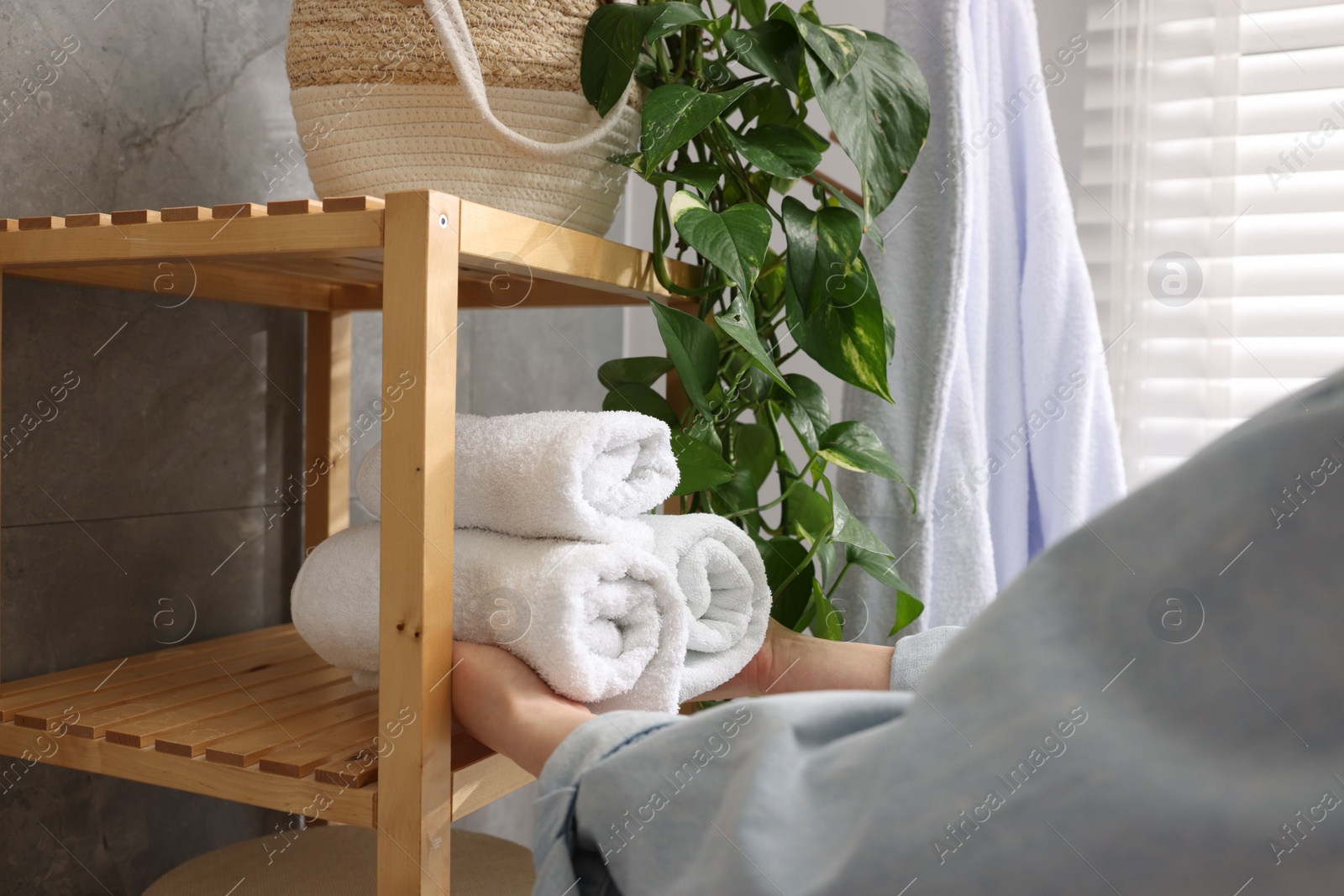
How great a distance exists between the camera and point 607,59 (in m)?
0.60

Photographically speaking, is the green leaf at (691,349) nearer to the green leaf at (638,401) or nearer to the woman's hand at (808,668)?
the green leaf at (638,401)

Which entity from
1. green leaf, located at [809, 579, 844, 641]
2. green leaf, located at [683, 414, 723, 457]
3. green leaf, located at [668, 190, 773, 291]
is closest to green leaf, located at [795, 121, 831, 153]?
green leaf, located at [668, 190, 773, 291]

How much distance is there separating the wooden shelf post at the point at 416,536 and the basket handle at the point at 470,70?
4.0 inches

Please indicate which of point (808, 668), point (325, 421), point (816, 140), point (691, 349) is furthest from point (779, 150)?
point (325, 421)

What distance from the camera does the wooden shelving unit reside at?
47cm

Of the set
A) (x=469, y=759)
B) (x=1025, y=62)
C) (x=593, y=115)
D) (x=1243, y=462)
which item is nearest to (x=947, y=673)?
(x=1243, y=462)

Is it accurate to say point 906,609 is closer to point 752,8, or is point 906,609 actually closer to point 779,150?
point 779,150

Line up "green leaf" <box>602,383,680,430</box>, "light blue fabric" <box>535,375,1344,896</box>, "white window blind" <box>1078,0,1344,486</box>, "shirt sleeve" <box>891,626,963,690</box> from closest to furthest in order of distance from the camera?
"light blue fabric" <box>535,375,1344,896</box> → "shirt sleeve" <box>891,626,963,690</box> → "green leaf" <box>602,383,680,430</box> → "white window blind" <box>1078,0,1344,486</box>

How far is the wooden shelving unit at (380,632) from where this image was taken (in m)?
0.47

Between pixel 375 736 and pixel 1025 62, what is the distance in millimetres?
796

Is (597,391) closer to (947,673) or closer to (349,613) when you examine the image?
(349,613)

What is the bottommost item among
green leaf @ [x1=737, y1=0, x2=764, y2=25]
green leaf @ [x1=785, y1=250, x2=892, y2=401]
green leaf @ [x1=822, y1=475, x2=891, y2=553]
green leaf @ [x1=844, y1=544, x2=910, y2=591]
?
green leaf @ [x1=844, y1=544, x2=910, y2=591]

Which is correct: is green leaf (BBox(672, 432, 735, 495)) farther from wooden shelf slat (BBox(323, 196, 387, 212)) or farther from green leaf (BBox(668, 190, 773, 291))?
wooden shelf slat (BBox(323, 196, 387, 212))

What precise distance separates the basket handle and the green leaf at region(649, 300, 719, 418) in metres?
0.12
